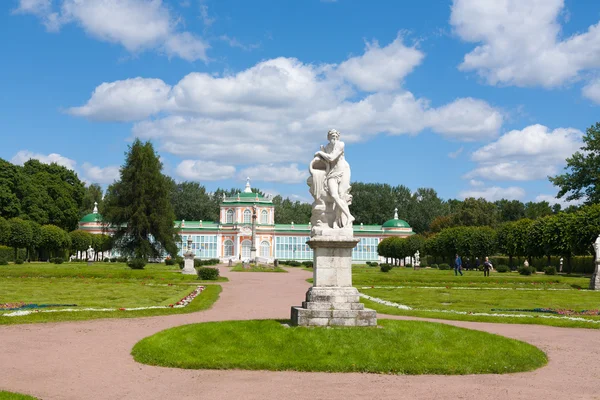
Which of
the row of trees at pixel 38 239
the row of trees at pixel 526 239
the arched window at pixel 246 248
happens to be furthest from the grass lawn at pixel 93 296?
the arched window at pixel 246 248

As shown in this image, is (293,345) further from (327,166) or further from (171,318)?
(171,318)

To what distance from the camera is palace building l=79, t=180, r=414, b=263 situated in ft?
299

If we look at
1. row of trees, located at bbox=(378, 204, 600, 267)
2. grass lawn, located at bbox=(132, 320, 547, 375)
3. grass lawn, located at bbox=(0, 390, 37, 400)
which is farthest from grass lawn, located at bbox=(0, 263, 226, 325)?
row of trees, located at bbox=(378, 204, 600, 267)

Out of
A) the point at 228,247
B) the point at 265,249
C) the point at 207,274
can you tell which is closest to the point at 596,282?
the point at 207,274

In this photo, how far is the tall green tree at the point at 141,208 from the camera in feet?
174

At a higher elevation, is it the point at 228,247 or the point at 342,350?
the point at 228,247

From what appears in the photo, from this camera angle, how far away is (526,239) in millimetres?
55469

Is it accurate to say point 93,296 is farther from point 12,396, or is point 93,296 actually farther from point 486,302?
point 12,396

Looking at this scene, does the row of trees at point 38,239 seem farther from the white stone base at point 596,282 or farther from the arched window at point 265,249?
the white stone base at point 596,282

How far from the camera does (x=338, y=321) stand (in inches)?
473

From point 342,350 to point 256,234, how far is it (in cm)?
8146

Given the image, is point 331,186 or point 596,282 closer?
point 331,186

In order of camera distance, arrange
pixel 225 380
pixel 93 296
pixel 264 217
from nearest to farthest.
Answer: pixel 225 380 → pixel 93 296 → pixel 264 217

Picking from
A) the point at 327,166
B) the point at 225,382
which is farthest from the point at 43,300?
the point at 225,382
